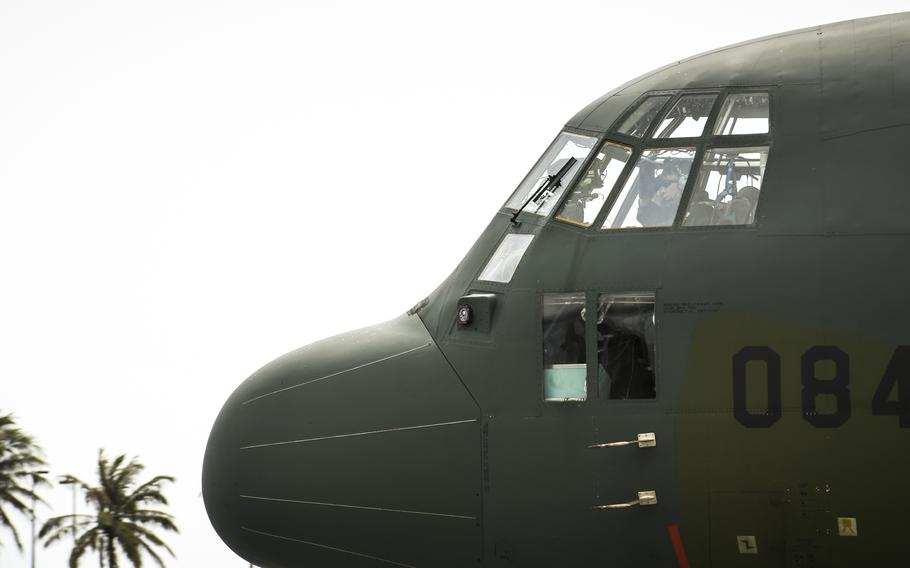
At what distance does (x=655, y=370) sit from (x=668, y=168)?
1849 mm

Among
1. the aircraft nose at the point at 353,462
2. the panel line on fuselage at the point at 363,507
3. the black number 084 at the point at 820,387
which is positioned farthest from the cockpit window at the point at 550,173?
the panel line on fuselage at the point at 363,507

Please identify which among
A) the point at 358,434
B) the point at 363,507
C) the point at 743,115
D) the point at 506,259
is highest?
the point at 743,115

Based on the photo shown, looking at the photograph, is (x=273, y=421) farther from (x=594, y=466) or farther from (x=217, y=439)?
(x=594, y=466)

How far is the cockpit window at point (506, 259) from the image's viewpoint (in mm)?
13312

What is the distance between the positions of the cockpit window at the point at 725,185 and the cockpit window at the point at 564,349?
1.28 m

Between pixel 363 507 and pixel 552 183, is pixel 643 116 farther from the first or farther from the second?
pixel 363 507

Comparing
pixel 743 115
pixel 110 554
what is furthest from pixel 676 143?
pixel 110 554

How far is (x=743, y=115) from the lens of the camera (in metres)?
12.9

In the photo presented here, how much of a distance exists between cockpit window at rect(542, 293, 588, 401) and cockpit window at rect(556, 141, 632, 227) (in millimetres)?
790

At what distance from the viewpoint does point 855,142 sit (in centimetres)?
1237

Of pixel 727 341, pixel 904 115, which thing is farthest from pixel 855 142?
pixel 727 341

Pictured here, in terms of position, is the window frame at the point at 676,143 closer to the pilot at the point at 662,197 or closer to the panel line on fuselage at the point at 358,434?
the pilot at the point at 662,197

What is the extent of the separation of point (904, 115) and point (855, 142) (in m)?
0.48

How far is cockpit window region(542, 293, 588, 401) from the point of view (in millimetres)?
12633
